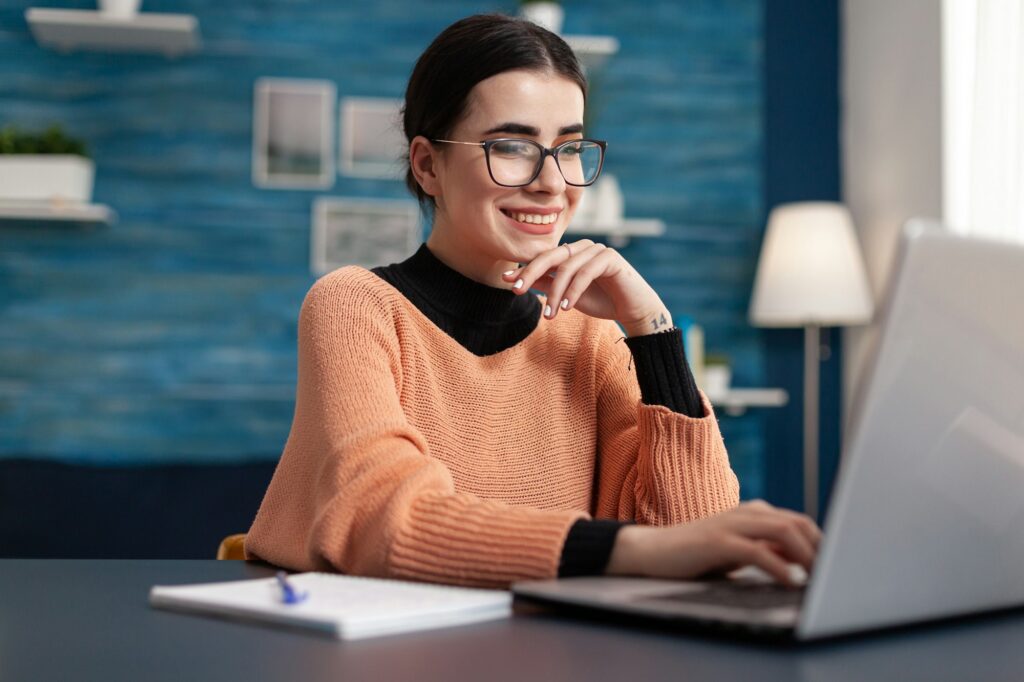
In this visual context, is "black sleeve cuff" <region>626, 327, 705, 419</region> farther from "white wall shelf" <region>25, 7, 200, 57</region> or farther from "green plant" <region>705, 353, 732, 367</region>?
"white wall shelf" <region>25, 7, 200, 57</region>

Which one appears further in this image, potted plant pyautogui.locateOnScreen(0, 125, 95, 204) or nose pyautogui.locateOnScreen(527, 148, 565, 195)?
potted plant pyautogui.locateOnScreen(0, 125, 95, 204)

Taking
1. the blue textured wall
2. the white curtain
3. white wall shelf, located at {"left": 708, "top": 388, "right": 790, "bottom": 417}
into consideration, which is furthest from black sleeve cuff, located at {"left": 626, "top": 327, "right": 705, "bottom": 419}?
the blue textured wall

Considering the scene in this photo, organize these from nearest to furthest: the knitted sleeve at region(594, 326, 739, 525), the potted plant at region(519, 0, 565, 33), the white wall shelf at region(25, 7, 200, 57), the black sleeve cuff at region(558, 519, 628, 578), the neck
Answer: the black sleeve cuff at region(558, 519, 628, 578), the knitted sleeve at region(594, 326, 739, 525), the neck, the white wall shelf at region(25, 7, 200, 57), the potted plant at region(519, 0, 565, 33)

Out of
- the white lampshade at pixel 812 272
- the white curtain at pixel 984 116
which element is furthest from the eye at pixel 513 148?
the white lampshade at pixel 812 272

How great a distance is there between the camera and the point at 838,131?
397cm

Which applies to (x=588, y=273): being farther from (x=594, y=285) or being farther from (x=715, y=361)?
(x=715, y=361)

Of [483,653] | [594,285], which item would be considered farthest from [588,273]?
[483,653]

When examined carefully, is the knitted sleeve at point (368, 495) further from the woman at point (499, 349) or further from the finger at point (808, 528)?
the finger at point (808, 528)

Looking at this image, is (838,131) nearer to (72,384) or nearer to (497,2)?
(497,2)

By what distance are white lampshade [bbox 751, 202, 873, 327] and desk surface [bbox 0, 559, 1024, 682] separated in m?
2.68

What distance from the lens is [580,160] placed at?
1425mm

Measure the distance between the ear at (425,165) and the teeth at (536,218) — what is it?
0.15m

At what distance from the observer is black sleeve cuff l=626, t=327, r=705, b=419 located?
1.34m

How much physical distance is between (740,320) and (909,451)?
3.26 m
